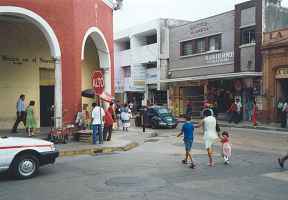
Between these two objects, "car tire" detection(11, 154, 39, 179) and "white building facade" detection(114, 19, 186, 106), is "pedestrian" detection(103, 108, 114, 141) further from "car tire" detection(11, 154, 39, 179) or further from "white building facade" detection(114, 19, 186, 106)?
"white building facade" detection(114, 19, 186, 106)

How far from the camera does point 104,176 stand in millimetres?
11242

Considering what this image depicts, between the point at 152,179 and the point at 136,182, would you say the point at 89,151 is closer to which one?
the point at 152,179

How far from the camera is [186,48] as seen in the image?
133 ft

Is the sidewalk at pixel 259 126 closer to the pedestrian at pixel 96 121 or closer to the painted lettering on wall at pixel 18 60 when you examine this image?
the pedestrian at pixel 96 121

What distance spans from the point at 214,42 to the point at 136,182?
27.8m

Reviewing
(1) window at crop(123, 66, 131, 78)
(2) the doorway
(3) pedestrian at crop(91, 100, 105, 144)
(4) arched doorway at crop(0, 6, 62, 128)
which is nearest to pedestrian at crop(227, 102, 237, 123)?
(2) the doorway

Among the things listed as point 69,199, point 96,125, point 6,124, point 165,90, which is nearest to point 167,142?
point 96,125

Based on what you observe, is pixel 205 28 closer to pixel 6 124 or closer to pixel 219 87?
pixel 219 87

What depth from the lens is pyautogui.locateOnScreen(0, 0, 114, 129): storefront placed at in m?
19.2

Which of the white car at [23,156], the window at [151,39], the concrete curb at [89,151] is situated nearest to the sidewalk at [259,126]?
the concrete curb at [89,151]

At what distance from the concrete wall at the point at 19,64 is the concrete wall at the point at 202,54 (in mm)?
15464

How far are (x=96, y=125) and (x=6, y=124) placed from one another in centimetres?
698

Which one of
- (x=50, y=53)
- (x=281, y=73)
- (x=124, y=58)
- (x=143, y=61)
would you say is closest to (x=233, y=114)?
(x=281, y=73)

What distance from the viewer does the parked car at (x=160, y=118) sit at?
29.5m
